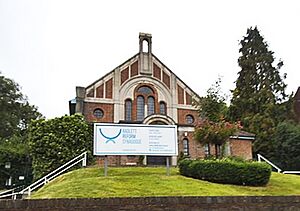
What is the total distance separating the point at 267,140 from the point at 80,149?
19.4 m

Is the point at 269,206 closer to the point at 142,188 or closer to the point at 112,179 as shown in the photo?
the point at 142,188

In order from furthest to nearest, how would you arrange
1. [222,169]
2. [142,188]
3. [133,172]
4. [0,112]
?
[0,112], [133,172], [222,169], [142,188]

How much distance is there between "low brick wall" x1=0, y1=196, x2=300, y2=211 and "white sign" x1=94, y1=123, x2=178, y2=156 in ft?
22.2

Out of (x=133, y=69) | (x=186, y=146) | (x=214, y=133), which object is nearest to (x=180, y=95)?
(x=133, y=69)

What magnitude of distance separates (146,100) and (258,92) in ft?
48.2

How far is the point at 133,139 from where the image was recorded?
1641 centimetres

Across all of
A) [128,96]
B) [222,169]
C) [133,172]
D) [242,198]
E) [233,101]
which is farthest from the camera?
[233,101]

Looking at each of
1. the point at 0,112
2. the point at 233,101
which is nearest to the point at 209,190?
the point at 233,101

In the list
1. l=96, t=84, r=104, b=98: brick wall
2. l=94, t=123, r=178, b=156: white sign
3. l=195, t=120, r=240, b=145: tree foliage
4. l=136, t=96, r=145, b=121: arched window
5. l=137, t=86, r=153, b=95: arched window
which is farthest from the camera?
l=137, t=86, r=153, b=95: arched window

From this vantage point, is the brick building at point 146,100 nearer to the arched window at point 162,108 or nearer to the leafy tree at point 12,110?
the arched window at point 162,108

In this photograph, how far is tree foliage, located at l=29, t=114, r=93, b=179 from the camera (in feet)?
81.7

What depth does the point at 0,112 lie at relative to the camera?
50938 millimetres

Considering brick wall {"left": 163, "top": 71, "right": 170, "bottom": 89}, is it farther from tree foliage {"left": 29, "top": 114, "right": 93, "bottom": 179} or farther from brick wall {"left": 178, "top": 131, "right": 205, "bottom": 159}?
tree foliage {"left": 29, "top": 114, "right": 93, "bottom": 179}

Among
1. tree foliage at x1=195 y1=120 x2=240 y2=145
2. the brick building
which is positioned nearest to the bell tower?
the brick building
